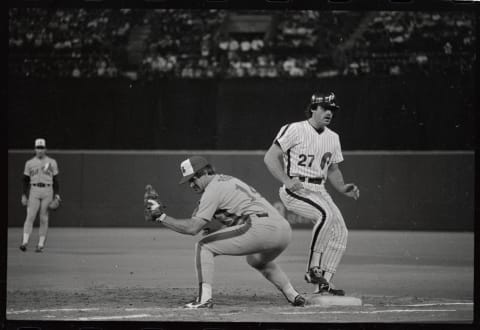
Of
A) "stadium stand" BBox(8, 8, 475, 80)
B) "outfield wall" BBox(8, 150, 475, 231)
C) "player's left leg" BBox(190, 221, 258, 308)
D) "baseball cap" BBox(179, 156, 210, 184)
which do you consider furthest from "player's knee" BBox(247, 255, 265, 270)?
"stadium stand" BBox(8, 8, 475, 80)

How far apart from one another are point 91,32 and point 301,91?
3680 millimetres

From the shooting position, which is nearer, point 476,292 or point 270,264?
point 270,264

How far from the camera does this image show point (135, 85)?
46.8ft

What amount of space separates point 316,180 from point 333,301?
1.08 m

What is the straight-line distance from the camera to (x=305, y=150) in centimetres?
729

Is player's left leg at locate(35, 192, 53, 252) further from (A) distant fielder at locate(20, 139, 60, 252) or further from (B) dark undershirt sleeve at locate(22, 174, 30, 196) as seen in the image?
(B) dark undershirt sleeve at locate(22, 174, 30, 196)

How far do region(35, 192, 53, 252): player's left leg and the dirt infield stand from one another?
0.16 meters

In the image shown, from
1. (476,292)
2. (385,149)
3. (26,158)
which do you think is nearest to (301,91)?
(385,149)

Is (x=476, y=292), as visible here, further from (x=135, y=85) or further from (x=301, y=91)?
(x=135, y=85)

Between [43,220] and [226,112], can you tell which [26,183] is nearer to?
[43,220]

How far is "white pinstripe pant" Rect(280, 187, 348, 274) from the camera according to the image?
705 centimetres

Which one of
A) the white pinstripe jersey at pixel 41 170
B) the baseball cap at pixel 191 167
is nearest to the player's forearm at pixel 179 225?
the baseball cap at pixel 191 167

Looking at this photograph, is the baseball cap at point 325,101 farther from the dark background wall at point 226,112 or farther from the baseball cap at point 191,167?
the dark background wall at point 226,112

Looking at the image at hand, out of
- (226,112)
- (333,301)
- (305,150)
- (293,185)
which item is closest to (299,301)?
(333,301)
